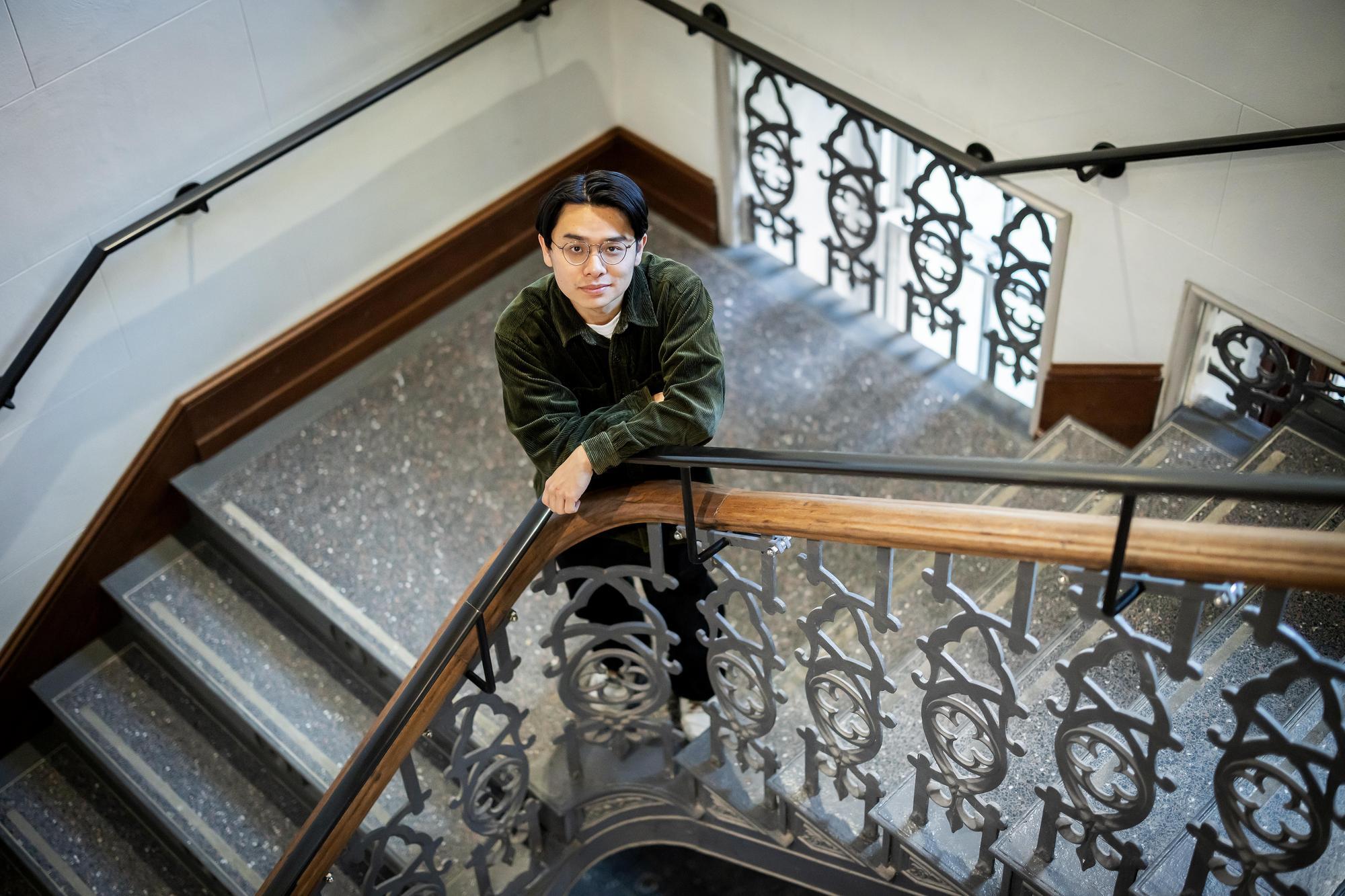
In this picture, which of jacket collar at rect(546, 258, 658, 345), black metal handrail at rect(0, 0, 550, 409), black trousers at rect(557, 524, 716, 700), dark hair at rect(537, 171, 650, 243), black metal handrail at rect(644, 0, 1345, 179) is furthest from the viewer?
black metal handrail at rect(0, 0, 550, 409)

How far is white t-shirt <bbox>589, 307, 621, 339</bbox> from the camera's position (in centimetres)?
262

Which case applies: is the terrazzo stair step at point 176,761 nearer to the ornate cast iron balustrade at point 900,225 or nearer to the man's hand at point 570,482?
the man's hand at point 570,482

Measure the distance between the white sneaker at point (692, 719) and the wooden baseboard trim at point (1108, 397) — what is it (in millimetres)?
1466

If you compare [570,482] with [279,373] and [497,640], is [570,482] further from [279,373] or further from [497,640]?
[279,373]

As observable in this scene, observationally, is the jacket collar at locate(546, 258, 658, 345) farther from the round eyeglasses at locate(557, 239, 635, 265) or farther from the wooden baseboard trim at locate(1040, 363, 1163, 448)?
the wooden baseboard trim at locate(1040, 363, 1163, 448)

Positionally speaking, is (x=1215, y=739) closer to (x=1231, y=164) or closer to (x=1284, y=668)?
(x=1284, y=668)

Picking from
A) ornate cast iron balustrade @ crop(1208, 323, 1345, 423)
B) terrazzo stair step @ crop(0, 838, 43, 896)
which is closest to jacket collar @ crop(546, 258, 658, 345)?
ornate cast iron balustrade @ crop(1208, 323, 1345, 423)

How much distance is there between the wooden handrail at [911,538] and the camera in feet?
6.23

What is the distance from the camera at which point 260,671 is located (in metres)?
4.04

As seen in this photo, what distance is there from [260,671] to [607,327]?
1.98 metres

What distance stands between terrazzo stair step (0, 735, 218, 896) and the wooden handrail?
1472mm

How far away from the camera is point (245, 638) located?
4117 millimetres

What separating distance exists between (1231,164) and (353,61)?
2.51 metres

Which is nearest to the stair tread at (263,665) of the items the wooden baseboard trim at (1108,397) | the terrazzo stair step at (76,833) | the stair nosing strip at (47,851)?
the terrazzo stair step at (76,833)
